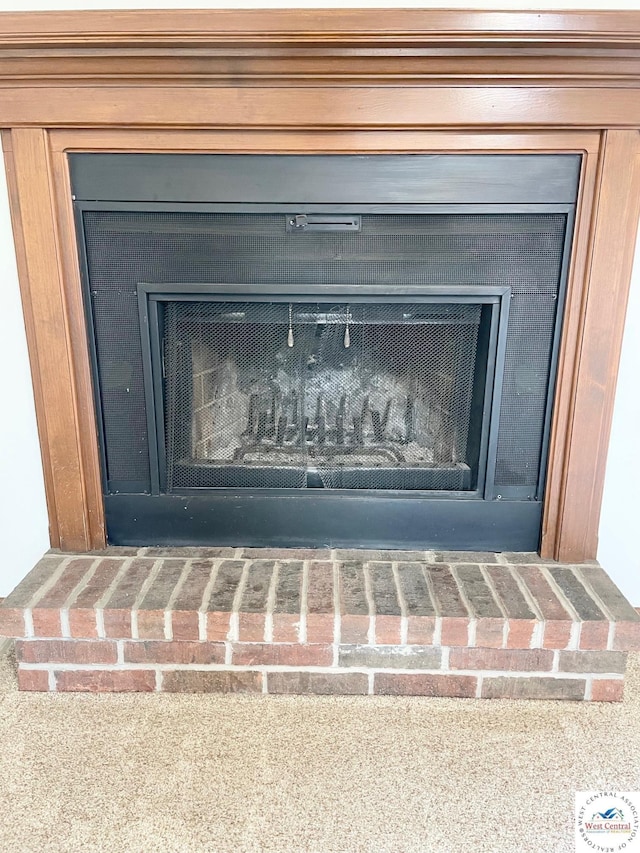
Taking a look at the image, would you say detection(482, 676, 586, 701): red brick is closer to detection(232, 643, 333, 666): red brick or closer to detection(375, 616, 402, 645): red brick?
detection(375, 616, 402, 645): red brick

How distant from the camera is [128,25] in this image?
1.09 m

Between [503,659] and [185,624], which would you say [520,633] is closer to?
[503,659]

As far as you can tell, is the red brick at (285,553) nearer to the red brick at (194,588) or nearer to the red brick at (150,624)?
the red brick at (194,588)

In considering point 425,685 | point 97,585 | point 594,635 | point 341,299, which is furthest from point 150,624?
point 594,635

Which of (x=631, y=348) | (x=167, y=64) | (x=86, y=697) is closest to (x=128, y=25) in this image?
(x=167, y=64)

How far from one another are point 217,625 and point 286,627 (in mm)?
149

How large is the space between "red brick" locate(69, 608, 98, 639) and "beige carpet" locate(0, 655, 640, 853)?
15cm

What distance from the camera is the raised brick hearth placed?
3.95ft

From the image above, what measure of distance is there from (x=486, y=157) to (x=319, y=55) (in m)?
0.40

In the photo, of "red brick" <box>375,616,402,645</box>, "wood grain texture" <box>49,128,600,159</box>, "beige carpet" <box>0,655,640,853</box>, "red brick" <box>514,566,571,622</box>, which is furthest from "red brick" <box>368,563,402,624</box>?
"wood grain texture" <box>49,128,600,159</box>

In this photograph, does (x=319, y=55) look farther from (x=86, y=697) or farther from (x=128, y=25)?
(x=86, y=697)

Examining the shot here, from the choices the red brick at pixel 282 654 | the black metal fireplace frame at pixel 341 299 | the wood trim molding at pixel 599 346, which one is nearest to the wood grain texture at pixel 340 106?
the wood trim molding at pixel 599 346

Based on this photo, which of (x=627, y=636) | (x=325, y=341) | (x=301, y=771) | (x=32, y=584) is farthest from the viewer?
(x=325, y=341)

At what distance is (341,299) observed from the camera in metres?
1.31
